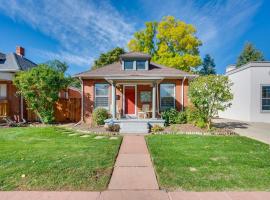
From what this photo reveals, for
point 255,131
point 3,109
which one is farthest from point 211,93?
point 3,109

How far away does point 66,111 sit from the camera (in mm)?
15117

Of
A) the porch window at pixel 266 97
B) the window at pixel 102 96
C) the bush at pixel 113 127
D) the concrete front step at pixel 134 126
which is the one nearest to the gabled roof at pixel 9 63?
the window at pixel 102 96

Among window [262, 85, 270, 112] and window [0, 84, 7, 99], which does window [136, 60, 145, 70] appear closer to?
window [262, 85, 270, 112]

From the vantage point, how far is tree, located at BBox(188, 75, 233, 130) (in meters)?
10.8

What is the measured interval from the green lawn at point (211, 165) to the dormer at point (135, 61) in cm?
801

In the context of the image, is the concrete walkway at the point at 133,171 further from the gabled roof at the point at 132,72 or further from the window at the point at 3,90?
the window at the point at 3,90

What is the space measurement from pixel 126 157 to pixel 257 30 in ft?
76.5

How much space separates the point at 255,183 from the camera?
397cm

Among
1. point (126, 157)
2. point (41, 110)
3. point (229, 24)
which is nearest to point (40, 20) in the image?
point (41, 110)

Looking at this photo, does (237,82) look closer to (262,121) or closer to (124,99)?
(262,121)

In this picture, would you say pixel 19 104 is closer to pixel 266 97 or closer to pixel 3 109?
pixel 3 109

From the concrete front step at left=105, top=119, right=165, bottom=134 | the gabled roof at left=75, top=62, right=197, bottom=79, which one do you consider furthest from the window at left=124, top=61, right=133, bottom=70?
the concrete front step at left=105, top=119, right=165, bottom=134

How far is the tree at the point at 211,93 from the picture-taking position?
1079 centimetres

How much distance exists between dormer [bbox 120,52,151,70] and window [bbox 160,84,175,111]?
200cm
